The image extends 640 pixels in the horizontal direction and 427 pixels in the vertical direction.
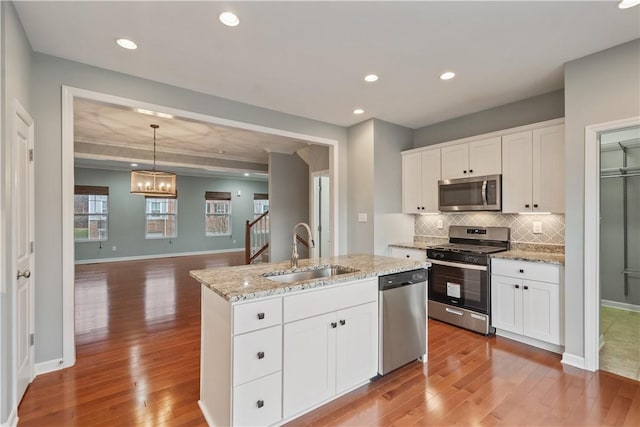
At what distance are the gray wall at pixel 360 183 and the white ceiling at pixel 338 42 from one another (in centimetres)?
100

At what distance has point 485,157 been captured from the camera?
375cm

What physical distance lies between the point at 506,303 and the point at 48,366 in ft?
14.2

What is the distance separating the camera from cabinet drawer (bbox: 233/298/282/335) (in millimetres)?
1714

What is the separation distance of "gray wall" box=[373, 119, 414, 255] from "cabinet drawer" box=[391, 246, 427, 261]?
114 mm

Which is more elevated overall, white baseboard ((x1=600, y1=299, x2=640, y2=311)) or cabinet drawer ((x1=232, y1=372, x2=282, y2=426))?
cabinet drawer ((x1=232, y1=372, x2=282, y2=426))

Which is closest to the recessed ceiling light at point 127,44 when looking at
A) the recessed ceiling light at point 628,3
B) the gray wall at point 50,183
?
the gray wall at point 50,183

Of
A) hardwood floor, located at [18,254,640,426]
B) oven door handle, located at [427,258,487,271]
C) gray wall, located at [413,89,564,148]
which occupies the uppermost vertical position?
gray wall, located at [413,89,564,148]

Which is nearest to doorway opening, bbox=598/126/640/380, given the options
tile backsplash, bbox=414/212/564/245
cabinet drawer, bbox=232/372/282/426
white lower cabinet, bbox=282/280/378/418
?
tile backsplash, bbox=414/212/564/245

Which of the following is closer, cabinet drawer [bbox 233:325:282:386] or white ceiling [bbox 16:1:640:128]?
cabinet drawer [bbox 233:325:282:386]

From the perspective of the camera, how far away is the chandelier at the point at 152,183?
5.24m

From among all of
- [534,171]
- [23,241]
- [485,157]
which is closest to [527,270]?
[534,171]

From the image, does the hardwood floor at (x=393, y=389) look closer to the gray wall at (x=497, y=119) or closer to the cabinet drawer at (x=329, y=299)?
the cabinet drawer at (x=329, y=299)

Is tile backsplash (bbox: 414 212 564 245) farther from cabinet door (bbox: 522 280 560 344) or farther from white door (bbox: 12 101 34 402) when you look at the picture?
white door (bbox: 12 101 34 402)

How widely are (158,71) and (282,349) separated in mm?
2718
